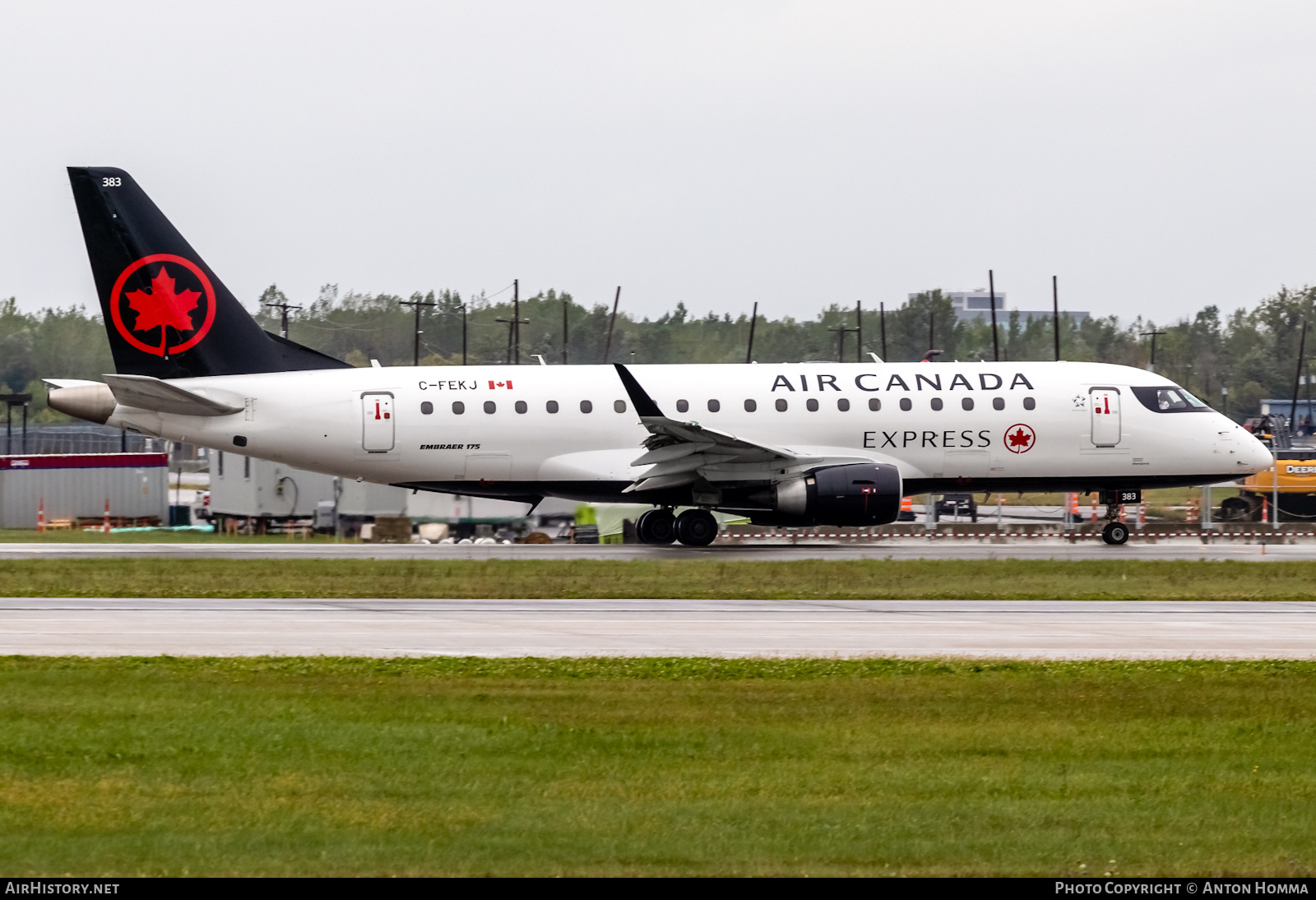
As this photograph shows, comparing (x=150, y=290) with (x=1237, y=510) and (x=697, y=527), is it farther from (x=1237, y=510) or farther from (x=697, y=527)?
(x=1237, y=510)

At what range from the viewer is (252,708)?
12844mm

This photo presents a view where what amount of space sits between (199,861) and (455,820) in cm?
151

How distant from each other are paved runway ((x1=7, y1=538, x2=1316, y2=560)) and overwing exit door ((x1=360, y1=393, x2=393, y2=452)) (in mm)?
2196

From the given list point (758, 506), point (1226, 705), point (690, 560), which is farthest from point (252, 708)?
point (758, 506)

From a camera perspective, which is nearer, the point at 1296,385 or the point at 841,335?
the point at 841,335

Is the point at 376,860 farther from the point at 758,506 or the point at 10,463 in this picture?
the point at 10,463

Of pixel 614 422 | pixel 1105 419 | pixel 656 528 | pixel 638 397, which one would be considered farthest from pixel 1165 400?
pixel 614 422

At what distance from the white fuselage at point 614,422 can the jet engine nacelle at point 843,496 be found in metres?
1.52

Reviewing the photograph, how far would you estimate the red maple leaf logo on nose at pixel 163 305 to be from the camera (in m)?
32.0

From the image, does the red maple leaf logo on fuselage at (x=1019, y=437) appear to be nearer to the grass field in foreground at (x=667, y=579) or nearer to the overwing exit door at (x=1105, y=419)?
the overwing exit door at (x=1105, y=419)

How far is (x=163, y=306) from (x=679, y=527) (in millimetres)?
11432

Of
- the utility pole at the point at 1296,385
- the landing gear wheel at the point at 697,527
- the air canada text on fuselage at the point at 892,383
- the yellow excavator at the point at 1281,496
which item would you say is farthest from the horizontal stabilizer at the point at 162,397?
the utility pole at the point at 1296,385

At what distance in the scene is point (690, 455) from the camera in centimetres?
3161

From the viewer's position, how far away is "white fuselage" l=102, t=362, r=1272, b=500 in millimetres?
32625
